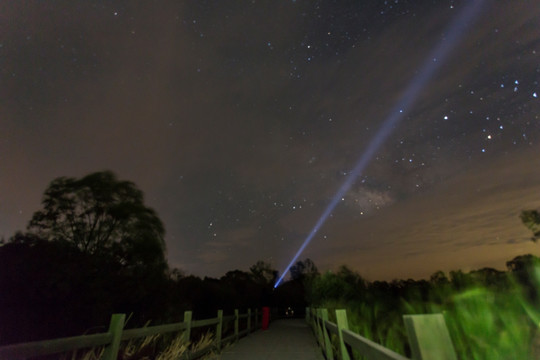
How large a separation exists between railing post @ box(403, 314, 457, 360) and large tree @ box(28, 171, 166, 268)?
17.0m

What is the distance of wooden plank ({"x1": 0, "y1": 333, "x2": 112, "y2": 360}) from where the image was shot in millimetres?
2228

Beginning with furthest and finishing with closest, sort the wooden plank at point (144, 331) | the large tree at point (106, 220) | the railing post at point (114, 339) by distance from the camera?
the large tree at point (106, 220) → the wooden plank at point (144, 331) → the railing post at point (114, 339)

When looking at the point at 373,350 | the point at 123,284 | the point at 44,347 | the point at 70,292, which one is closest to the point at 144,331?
the point at 44,347

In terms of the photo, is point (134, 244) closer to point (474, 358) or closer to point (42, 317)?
point (42, 317)

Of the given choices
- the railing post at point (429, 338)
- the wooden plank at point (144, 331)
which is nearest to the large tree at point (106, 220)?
the wooden plank at point (144, 331)

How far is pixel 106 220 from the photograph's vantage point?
60.7 feet

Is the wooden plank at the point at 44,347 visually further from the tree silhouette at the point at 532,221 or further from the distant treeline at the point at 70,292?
the tree silhouette at the point at 532,221

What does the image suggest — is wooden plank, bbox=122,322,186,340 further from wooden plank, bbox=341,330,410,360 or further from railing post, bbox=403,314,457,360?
railing post, bbox=403,314,457,360

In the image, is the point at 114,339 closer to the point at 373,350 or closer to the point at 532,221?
the point at 373,350

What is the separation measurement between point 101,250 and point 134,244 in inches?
60.9

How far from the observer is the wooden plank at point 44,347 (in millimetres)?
2228

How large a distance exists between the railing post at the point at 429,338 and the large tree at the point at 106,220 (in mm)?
16983

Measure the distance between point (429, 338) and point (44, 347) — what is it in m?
2.57

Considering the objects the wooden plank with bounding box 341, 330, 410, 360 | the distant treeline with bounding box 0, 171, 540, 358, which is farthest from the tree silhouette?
the wooden plank with bounding box 341, 330, 410, 360
